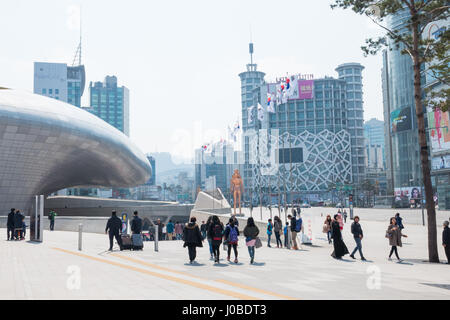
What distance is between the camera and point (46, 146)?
125 feet

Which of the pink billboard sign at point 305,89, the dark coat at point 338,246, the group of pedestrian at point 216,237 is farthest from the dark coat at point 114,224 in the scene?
the pink billboard sign at point 305,89

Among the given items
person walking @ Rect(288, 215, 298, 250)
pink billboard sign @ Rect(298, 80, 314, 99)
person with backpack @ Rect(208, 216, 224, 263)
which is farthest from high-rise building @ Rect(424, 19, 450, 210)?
pink billboard sign @ Rect(298, 80, 314, 99)

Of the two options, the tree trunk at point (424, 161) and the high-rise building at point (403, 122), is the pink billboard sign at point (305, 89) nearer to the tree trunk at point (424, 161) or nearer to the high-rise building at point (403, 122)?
the high-rise building at point (403, 122)

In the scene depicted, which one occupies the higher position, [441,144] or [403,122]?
[403,122]

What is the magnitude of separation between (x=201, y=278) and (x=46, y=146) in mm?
32045

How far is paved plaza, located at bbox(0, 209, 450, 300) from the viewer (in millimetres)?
8125

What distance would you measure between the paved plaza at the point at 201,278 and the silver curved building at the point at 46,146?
22273 millimetres

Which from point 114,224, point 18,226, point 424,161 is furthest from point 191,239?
point 18,226

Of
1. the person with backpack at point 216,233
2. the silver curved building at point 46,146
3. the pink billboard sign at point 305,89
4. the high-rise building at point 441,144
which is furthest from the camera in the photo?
the pink billboard sign at point 305,89

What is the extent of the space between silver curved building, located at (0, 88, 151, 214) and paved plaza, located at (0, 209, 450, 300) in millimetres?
22273

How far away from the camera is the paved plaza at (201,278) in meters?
8.12

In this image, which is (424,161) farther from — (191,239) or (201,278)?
(201,278)

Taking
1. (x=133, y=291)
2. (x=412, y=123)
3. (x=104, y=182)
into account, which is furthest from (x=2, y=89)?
(x=412, y=123)
